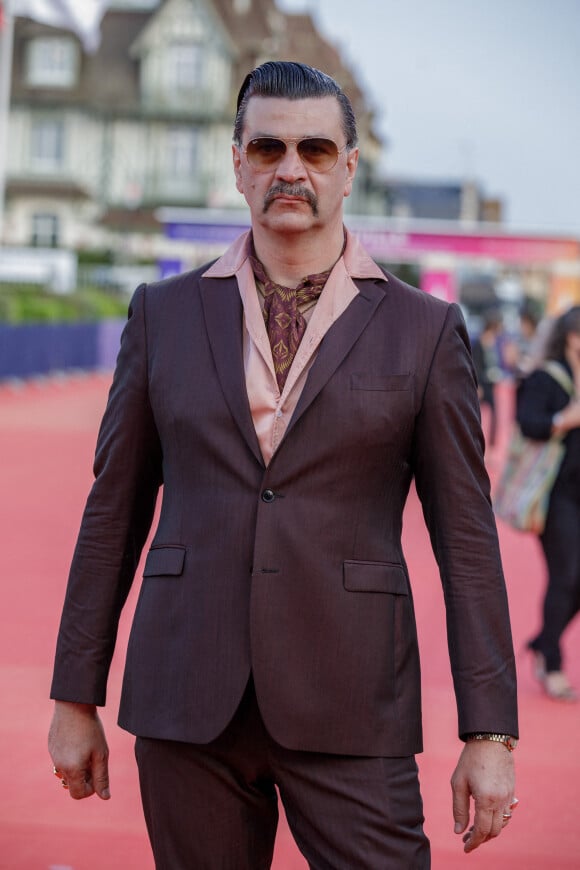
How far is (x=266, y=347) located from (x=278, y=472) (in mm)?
254

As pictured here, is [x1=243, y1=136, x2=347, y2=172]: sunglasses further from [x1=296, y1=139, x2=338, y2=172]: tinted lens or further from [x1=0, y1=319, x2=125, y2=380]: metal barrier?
[x1=0, y1=319, x2=125, y2=380]: metal barrier

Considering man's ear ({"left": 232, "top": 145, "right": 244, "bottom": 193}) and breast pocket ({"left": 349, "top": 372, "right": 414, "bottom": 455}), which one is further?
man's ear ({"left": 232, "top": 145, "right": 244, "bottom": 193})

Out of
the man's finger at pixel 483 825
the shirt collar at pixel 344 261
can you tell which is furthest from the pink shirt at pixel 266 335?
the man's finger at pixel 483 825

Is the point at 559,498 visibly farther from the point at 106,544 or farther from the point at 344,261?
the point at 106,544

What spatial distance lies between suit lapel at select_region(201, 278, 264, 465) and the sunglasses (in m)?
0.23

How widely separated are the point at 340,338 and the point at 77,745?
0.92m

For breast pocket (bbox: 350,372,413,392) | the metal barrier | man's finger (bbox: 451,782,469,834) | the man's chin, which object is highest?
the man's chin

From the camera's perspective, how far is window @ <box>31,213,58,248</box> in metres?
54.9

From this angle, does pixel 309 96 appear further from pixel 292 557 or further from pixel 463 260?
pixel 463 260

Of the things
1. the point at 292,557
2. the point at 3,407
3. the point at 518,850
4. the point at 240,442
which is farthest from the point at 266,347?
the point at 3,407

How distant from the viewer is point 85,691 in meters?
2.96

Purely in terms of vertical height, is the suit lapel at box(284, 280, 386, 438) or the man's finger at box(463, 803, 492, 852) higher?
the suit lapel at box(284, 280, 386, 438)

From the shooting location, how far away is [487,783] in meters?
2.84

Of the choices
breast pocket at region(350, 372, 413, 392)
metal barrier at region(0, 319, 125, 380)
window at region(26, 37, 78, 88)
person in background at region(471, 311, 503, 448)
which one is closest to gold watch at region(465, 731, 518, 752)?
breast pocket at region(350, 372, 413, 392)
